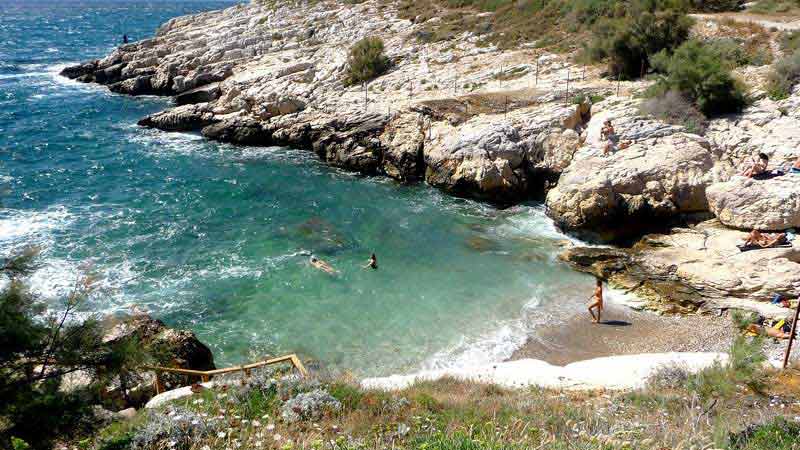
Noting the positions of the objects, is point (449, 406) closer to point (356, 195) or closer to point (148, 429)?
point (148, 429)

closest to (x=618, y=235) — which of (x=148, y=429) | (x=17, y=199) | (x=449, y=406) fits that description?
(x=449, y=406)

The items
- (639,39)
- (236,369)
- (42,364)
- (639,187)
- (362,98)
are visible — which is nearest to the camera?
(42,364)

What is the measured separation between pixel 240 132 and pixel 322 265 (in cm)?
→ 1642

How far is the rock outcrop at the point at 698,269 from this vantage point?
15.7 metres

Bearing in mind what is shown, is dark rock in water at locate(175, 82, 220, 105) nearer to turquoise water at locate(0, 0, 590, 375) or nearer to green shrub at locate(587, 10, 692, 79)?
turquoise water at locate(0, 0, 590, 375)

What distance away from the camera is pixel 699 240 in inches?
720

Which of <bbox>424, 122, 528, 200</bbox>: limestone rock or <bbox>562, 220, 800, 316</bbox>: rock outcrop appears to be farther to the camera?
<bbox>424, 122, 528, 200</bbox>: limestone rock

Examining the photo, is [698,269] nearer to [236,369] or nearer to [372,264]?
[372,264]

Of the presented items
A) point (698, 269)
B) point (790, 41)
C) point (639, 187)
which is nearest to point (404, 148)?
point (639, 187)

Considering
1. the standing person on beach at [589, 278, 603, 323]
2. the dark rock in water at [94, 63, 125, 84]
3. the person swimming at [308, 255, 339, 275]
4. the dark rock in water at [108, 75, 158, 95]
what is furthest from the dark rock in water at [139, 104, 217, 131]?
the standing person on beach at [589, 278, 603, 323]

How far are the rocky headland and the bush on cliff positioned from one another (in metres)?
14.4

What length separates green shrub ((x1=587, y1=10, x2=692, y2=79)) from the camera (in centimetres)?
2822

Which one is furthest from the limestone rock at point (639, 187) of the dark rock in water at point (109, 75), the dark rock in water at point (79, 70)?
the dark rock in water at point (79, 70)

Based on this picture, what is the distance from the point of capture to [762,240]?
1678cm
